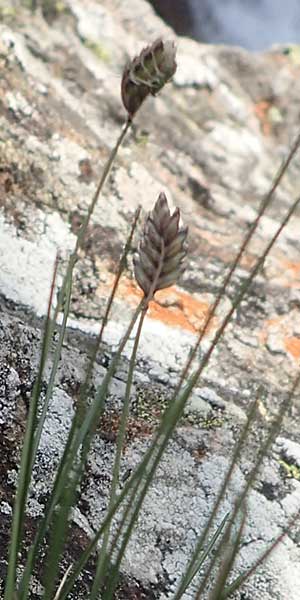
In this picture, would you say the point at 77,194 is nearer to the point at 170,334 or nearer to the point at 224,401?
the point at 170,334

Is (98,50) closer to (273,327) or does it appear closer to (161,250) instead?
(273,327)

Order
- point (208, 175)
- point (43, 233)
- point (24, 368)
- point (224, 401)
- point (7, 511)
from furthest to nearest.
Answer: point (208, 175)
point (43, 233)
point (224, 401)
point (24, 368)
point (7, 511)

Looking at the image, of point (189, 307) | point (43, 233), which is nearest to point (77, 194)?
point (43, 233)

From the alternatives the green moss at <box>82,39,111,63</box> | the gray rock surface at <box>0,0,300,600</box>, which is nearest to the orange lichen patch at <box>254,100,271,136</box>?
the gray rock surface at <box>0,0,300,600</box>

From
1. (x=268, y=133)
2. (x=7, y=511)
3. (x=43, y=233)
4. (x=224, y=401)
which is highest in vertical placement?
(x=268, y=133)

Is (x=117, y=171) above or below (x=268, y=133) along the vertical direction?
below

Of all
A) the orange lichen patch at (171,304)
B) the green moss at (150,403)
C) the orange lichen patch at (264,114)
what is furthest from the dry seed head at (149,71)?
the orange lichen patch at (264,114)

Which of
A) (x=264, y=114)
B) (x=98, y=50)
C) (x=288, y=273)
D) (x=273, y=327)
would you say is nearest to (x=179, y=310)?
(x=273, y=327)

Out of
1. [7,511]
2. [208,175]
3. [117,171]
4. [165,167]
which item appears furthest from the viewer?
[208,175]

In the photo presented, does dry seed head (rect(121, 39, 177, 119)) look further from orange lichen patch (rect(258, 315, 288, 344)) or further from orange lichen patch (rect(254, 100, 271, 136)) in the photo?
orange lichen patch (rect(254, 100, 271, 136))
